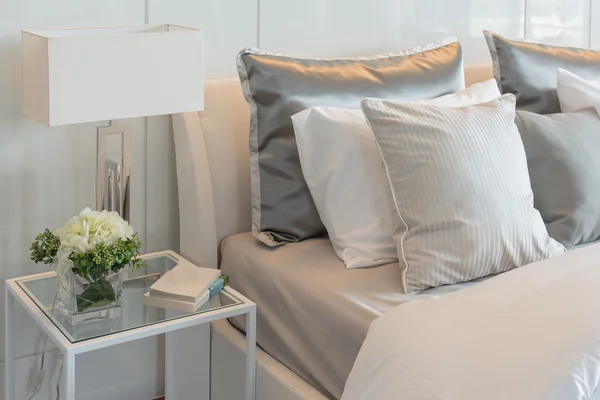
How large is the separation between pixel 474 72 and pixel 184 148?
1.15 metres

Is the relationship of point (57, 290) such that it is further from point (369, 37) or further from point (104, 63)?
point (369, 37)

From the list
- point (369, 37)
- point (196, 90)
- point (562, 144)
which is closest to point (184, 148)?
point (196, 90)

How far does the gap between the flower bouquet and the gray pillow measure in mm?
1117

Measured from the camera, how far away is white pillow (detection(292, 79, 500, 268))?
2.12 meters

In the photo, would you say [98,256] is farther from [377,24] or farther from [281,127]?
[377,24]

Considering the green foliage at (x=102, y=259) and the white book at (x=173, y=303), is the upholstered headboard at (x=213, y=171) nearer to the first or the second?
the white book at (x=173, y=303)

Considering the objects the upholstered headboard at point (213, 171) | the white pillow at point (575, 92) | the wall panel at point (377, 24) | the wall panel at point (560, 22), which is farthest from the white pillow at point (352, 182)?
the wall panel at point (560, 22)

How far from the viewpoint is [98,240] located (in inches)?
73.1

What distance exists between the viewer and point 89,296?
74.9 inches

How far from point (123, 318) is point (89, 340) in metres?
0.14

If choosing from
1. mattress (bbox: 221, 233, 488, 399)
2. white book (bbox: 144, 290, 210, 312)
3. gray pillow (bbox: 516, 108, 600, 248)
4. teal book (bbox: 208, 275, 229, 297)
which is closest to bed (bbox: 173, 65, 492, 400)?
mattress (bbox: 221, 233, 488, 399)

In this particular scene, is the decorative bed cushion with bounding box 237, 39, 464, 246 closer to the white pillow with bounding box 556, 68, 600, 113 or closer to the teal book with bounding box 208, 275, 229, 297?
the teal book with bounding box 208, 275, 229, 297

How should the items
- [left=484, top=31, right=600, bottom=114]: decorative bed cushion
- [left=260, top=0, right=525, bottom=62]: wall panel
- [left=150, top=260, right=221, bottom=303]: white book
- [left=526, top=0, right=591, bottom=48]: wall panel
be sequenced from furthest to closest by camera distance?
1. [left=526, top=0, right=591, bottom=48]: wall panel
2. [left=484, top=31, right=600, bottom=114]: decorative bed cushion
3. [left=260, top=0, right=525, bottom=62]: wall panel
4. [left=150, top=260, right=221, bottom=303]: white book

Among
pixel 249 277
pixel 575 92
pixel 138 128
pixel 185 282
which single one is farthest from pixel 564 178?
pixel 138 128
